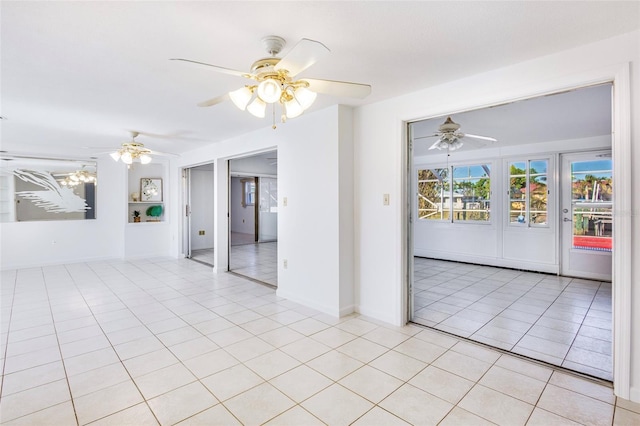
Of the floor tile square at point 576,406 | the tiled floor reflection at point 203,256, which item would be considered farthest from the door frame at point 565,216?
the tiled floor reflection at point 203,256

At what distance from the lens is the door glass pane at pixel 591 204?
204 inches

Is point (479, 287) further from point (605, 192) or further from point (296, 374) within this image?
point (296, 374)

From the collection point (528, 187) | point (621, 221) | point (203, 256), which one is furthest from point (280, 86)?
point (203, 256)

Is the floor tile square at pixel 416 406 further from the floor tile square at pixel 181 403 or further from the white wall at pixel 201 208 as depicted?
the white wall at pixel 201 208

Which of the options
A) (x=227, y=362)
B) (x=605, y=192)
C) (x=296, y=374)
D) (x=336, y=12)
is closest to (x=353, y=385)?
(x=296, y=374)

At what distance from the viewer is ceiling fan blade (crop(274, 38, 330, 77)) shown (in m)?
1.53

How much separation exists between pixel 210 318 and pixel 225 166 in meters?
3.12

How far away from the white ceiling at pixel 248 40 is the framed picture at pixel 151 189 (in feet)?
13.1

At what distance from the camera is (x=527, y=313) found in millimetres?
3602

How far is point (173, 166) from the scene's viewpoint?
285 inches

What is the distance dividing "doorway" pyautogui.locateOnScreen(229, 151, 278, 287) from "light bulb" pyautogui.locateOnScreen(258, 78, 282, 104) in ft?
13.4

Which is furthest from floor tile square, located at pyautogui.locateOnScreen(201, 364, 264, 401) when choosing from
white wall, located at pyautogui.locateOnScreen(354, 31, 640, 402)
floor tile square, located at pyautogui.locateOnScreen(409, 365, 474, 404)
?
white wall, located at pyautogui.locateOnScreen(354, 31, 640, 402)

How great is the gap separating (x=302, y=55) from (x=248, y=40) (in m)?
0.67

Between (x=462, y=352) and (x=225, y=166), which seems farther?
(x=225, y=166)
